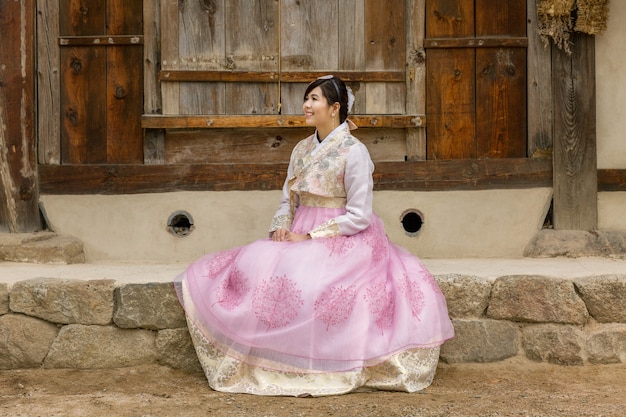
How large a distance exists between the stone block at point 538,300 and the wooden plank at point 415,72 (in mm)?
1333

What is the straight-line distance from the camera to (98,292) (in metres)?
4.36

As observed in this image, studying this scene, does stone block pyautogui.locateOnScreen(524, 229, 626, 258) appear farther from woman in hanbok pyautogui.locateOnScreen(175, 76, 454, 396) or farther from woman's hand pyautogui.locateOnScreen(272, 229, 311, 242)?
woman's hand pyautogui.locateOnScreen(272, 229, 311, 242)

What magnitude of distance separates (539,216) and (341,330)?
6.99ft

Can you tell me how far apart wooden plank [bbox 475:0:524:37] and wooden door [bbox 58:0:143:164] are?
2.14 metres

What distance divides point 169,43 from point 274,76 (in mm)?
685

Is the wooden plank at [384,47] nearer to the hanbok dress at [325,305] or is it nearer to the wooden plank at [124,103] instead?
the hanbok dress at [325,305]

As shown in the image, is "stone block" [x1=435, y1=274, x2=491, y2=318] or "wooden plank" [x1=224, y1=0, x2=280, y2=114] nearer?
"stone block" [x1=435, y1=274, x2=491, y2=318]

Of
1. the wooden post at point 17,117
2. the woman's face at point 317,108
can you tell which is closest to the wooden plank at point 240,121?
the wooden post at point 17,117

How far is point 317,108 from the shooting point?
14.0 feet

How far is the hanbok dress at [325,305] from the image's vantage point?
3840mm

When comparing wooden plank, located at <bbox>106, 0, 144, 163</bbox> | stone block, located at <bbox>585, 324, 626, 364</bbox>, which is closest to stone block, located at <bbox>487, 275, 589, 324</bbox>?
stone block, located at <bbox>585, 324, 626, 364</bbox>

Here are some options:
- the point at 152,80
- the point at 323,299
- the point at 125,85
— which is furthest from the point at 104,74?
the point at 323,299

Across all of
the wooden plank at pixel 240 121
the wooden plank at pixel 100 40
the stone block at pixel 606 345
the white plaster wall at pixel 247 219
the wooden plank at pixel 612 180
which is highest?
the wooden plank at pixel 100 40

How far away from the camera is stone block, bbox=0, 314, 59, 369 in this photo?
14.4ft
